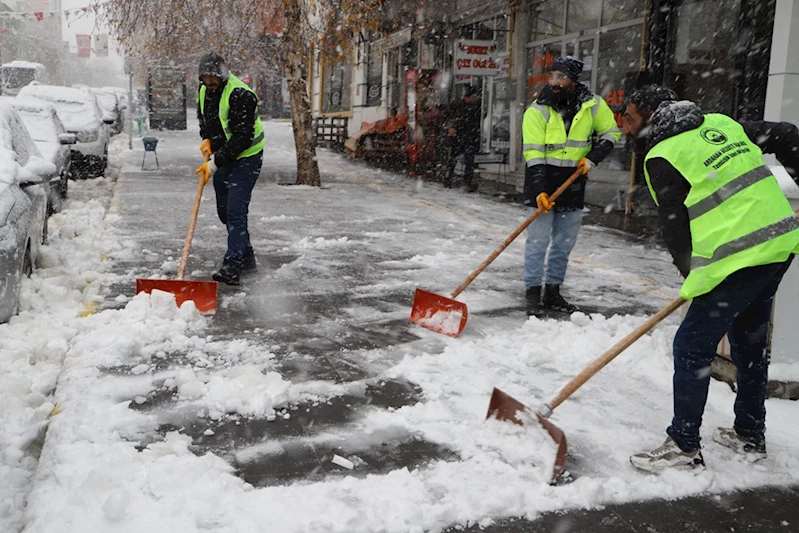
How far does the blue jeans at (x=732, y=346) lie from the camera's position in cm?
328

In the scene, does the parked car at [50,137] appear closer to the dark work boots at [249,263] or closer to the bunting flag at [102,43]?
the dark work boots at [249,263]

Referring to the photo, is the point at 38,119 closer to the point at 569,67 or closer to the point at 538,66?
the point at 569,67

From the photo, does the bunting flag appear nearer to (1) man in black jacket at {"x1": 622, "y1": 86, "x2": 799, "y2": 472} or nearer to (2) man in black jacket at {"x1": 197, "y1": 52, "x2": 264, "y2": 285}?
(2) man in black jacket at {"x1": 197, "y1": 52, "x2": 264, "y2": 285}

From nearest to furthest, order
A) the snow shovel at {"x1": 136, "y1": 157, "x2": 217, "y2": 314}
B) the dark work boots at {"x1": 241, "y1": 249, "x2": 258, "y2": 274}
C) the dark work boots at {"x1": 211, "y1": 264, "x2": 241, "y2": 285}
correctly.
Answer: the snow shovel at {"x1": 136, "y1": 157, "x2": 217, "y2": 314}, the dark work boots at {"x1": 211, "y1": 264, "x2": 241, "y2": 285}, the dark work boots at {"x1": 241, "y1": 249, "x2": 258, "y2": 274}

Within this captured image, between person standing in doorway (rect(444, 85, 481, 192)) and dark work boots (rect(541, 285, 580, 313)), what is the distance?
347 inches

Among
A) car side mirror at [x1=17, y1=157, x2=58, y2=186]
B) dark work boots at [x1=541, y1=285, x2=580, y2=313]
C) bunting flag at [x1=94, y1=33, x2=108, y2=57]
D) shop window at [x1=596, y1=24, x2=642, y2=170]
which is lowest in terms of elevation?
dark work boots at [x1=541, y1=285, x2=580, y2=313]

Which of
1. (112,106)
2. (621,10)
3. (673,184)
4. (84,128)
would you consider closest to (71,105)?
A: (84,128)

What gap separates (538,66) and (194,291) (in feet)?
40.8

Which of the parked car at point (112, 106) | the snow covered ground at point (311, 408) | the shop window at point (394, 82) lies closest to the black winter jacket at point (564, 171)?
the snow covered ground at point (311, 408)

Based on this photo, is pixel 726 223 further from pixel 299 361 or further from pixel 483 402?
pixel 299 361

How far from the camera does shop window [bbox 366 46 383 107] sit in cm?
2566

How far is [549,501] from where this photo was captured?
322cm

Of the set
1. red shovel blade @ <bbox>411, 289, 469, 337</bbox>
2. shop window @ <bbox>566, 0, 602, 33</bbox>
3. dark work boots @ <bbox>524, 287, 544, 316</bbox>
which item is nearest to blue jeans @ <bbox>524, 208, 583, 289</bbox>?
dark work boots @ <bbox>524, 287, 544, 316</bbox>

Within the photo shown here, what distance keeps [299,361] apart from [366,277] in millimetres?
2499
